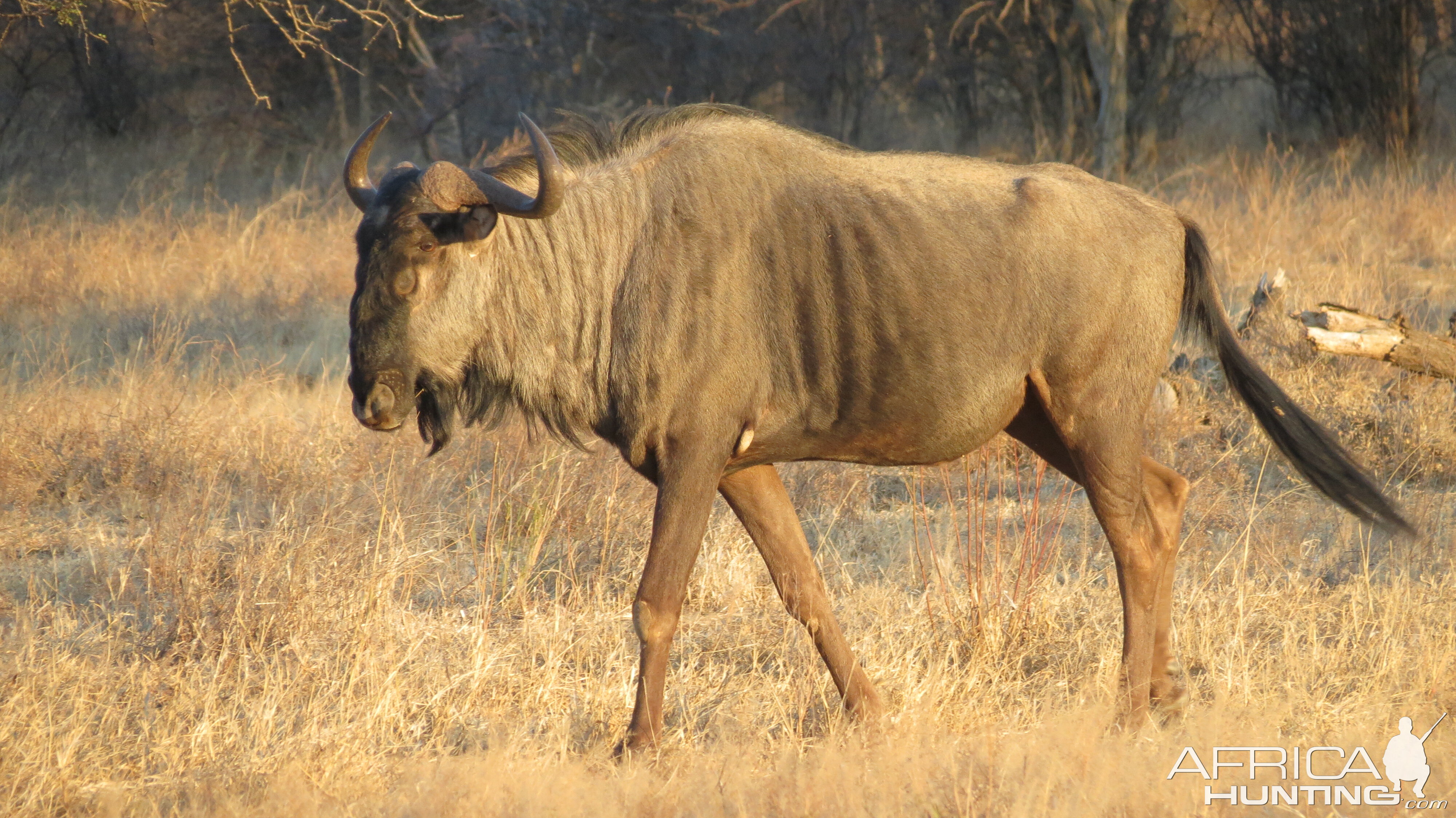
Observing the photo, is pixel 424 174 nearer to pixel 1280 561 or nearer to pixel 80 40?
pixel 1280 561

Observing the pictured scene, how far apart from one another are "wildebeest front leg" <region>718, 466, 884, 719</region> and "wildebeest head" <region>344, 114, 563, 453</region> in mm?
977

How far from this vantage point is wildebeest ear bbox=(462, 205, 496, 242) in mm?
3301

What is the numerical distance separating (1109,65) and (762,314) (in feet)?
38.8

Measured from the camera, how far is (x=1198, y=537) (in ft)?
16.6

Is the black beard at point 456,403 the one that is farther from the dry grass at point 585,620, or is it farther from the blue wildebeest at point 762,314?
the dry grass at point 585,620

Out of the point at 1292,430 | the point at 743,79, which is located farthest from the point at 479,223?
the point at 743,79

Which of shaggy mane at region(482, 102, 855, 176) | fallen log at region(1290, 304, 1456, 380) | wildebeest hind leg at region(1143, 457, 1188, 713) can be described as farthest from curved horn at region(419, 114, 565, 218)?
fallen log at region(1290, 304, 1456, 380)

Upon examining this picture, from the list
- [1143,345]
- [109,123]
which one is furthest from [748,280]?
[109,123]

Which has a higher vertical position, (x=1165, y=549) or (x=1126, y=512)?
(x=1126, y=512)

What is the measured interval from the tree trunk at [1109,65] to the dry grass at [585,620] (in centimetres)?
776

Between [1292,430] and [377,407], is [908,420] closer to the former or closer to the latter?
[1292,430]

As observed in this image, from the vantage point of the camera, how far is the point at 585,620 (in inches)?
171

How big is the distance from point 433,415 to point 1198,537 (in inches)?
126

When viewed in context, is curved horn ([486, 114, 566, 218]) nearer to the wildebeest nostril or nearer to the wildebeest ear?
the wildebeest ear
